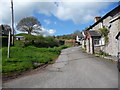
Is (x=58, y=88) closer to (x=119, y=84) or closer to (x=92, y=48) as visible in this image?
(x=119, y=84)

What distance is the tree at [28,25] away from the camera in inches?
1866

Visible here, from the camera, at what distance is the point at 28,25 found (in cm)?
4772

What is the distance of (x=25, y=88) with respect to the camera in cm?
530

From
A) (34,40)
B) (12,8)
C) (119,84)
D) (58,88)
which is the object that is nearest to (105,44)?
(119,84)

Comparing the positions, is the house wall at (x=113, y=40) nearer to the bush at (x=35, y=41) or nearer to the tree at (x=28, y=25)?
the bush at (x=35, y=41)

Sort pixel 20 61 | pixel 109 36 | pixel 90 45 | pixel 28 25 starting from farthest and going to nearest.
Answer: pixel 28 25, pixel 90 45, pixel 109 36, pixel 20 61

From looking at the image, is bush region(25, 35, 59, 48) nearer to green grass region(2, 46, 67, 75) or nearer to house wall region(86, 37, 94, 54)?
green grass region(2, 46, 67, 75)

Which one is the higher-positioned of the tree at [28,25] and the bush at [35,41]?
the tree at [28,25]

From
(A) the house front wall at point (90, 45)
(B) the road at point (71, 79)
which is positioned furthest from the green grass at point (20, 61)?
(A) the house front wall at point (90, 45)

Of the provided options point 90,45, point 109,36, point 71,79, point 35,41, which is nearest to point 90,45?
point 90,45

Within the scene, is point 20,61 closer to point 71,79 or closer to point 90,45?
point 71,79

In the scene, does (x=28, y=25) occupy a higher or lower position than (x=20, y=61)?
higher

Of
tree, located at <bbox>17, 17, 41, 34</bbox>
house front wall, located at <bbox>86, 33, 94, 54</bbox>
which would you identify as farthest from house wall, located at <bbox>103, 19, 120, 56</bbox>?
tree, located at <bbox>17, 17, 41, 34</bbox>

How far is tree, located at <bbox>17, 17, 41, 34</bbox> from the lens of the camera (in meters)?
47.4
